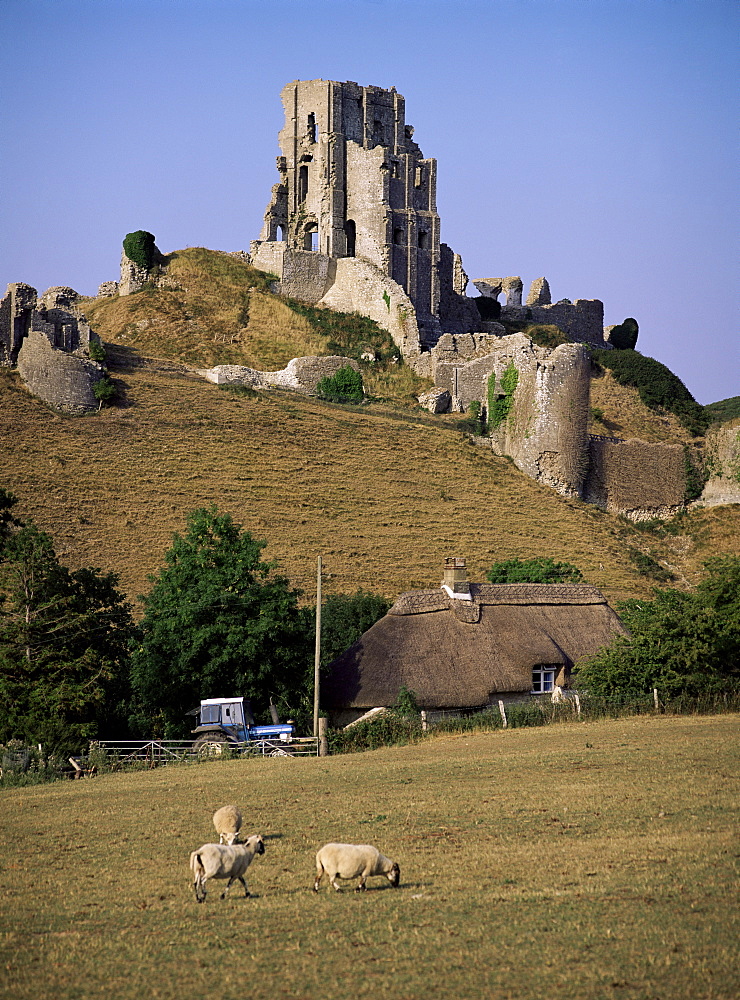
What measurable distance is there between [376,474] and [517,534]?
22.3 ft

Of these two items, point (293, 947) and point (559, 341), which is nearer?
point (293, 947)

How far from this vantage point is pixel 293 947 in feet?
33.1

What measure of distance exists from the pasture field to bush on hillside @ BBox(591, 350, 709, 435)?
54.1 metres

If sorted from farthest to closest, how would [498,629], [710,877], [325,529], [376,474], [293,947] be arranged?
[376,474]
[325,529]
[498,629]
[710,877]
[293,947]

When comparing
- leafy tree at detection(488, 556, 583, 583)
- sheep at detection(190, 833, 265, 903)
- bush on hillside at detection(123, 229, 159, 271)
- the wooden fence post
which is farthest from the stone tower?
sheep at detection(190, 833, 265, 903)

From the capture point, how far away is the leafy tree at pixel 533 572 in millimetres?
40594

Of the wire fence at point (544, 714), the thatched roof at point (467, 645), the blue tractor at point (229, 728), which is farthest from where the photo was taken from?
the thatched roof at point (467, 645)

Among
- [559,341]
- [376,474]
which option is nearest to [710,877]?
[376,474]

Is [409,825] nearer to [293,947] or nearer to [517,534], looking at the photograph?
[293,947]

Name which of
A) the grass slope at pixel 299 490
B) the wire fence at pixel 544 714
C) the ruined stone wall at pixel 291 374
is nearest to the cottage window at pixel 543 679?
the wire fence at pixel 544 714

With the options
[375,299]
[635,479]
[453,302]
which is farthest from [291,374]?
[453,302]

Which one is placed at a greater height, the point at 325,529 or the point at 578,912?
the point at 325,529

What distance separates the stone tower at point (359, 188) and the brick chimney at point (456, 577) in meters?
38.9

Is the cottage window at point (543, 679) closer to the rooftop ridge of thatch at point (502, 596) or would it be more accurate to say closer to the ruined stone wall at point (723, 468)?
the rooftop ridge of thatch at point (502, 596)
